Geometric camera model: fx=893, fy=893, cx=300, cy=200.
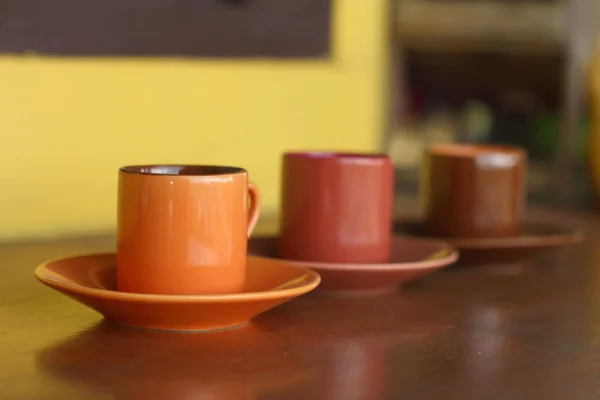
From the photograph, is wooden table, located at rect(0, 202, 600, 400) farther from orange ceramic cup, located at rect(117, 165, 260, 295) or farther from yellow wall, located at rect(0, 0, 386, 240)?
yellow wall, located at rect(0, 0, 386, 240)

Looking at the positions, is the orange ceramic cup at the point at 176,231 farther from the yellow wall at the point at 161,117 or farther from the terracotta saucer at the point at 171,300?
the yellow wall at the point at 161,117

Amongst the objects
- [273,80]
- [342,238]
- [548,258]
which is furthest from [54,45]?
[548,258]

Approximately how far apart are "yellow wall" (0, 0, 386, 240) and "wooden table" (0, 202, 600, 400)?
0.96 feet

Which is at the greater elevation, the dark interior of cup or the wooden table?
the dark interior of cup

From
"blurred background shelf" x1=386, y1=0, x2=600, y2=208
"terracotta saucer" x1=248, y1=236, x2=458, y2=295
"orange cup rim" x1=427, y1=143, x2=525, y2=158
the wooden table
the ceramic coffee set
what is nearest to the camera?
the wooden table

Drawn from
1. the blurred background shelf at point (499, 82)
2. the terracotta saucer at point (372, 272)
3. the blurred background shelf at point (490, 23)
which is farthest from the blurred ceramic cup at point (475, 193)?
the blurred background shelf at point (490, 23)

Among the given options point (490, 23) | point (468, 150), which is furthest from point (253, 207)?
point (490, 23)

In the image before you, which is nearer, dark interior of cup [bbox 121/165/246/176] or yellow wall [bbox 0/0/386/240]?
dark interior of cup [bbox 121/165/246/176]

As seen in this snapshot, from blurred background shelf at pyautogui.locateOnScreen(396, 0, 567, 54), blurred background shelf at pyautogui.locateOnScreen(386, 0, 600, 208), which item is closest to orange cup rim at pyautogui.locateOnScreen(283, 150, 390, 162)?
blurred background shelf at pyautogui.locateOnScreen(386, 0, 600, 208)

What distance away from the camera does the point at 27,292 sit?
79 centimetres

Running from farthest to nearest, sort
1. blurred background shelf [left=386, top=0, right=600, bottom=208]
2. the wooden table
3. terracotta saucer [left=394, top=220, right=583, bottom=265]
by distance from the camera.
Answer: blurred background shelf [left=386, top=0, right=600, bottom=208] → terracotta saucer [left=394, top=220, right=583, bottom=265] → the wooden table

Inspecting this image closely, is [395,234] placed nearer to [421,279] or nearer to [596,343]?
[421,279]

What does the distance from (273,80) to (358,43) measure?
195mm

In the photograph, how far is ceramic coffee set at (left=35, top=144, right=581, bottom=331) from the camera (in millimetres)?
650
